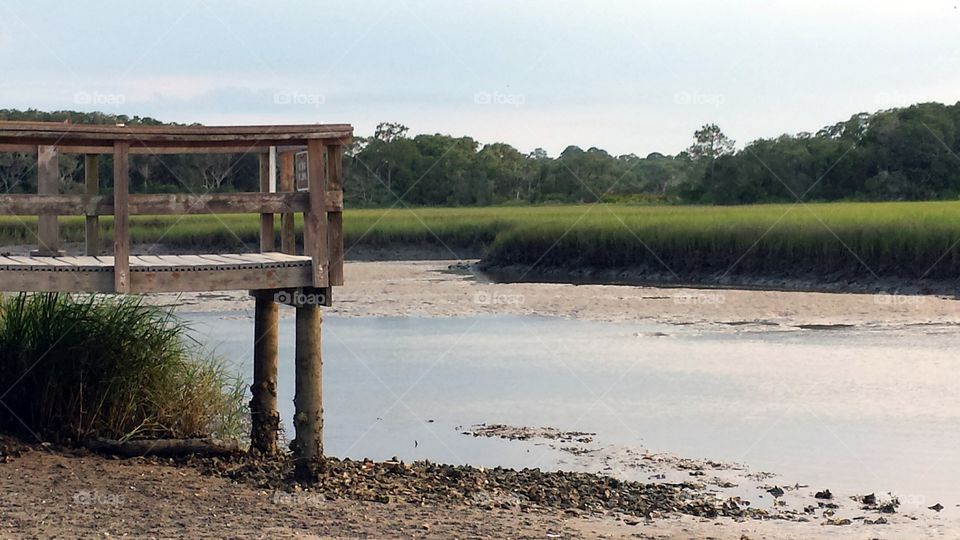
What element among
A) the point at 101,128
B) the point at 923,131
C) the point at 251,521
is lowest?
the point at 251,521

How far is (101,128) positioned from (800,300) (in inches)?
735

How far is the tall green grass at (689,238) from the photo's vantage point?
27891mm

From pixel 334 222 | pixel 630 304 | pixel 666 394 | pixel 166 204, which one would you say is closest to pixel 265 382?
pixel 334 222

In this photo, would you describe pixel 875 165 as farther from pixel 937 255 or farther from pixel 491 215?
pixel 937 255

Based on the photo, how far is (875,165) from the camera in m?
55.7

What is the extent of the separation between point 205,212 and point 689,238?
84.6ft

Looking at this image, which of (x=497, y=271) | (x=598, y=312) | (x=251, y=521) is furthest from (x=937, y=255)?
(x=251, y=521)

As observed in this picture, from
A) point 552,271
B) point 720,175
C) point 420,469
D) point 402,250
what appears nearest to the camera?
point 420,469

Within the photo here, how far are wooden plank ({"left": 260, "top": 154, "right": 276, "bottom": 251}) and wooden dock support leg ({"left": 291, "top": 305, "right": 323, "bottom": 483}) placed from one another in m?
1.30

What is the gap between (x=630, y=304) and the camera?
25234 millimetres

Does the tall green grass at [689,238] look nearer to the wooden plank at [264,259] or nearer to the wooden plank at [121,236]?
the wooden plank at [264,259]

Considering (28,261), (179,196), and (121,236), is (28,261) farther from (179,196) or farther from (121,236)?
(179,196)

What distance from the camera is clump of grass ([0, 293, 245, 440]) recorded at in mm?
9258

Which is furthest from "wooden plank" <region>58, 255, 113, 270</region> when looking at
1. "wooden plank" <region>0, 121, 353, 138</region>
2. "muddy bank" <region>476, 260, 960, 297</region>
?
"muddy bank" <region>476, 260, 960, 297</region>
